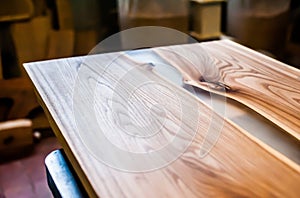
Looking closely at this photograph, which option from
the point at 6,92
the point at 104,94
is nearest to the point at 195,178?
the point at 104,94

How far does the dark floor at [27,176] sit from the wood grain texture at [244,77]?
89 cm

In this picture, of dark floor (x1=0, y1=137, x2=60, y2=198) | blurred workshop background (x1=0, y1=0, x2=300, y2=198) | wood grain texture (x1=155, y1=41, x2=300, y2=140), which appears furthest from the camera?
blurred workshop background (x1=0, y1=0, x2=300, y2=198)

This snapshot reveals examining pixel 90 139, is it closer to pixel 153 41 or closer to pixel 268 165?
pixel 268 165

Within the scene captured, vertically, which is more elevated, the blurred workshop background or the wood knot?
the wood knot

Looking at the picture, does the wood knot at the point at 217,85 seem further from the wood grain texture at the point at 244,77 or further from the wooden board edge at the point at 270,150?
the wooden board edge at the point at 270,150

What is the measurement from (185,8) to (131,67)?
3.30 feet

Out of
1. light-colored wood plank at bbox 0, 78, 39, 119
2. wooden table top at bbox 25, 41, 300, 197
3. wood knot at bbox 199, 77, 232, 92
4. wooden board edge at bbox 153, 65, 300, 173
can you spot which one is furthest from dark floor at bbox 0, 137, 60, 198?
wooden board edge at bbox 153, 65, 300, 173

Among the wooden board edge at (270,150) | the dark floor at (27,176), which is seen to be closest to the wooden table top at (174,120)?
the wooden board edge at (270,150)

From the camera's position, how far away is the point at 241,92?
799mm

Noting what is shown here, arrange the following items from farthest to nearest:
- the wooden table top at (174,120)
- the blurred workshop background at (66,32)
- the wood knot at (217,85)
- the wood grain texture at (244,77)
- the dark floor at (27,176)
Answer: the blurred workshop background at (66,32) < the dark floor at (27,176) < the wood knot at (217,85) < the wood grain texture at (244,77) < the wooden table top at (174,120)

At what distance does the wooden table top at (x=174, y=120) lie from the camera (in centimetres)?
53

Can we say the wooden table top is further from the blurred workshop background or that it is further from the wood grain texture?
the blurred workshop background

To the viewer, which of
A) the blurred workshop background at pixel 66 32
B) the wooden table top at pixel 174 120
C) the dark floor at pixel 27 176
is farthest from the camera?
the blurred workshop background at pixel 66 32

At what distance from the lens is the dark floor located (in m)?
1.63
